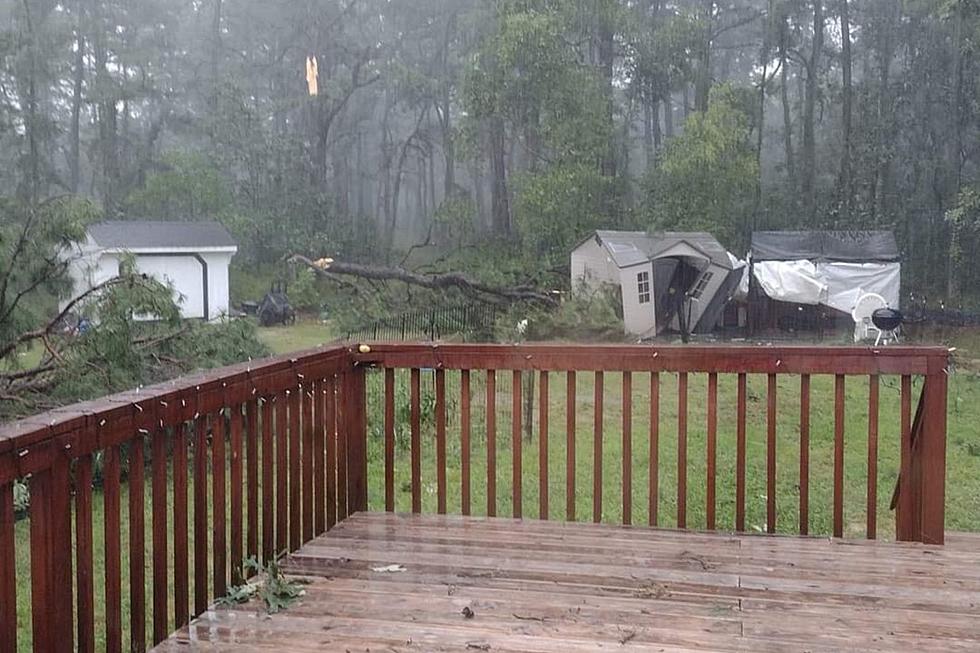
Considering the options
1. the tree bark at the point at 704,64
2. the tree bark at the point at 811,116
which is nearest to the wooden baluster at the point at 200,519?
the tree bark at the point at 811,116

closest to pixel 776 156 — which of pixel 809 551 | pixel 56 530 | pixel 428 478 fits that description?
pixel 428 478

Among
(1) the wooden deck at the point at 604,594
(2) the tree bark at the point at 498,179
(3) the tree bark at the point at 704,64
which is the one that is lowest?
(1) the wooden deck at the point at 604,594

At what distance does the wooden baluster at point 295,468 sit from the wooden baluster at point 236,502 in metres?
0.24

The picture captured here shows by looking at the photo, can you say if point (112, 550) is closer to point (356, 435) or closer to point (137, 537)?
point (137, 537)

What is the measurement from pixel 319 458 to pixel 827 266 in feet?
29.6

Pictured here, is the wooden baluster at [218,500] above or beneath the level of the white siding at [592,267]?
beneath

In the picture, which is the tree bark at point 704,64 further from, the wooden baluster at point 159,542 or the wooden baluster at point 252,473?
the wooden baluster at point 159,542

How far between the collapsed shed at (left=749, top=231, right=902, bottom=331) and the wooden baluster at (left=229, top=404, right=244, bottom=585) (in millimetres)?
8174

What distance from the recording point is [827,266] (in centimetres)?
1034

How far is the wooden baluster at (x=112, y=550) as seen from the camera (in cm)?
154

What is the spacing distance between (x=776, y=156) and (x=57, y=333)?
9937 millimetres

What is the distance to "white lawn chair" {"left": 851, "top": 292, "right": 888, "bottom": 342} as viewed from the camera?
9009 mm

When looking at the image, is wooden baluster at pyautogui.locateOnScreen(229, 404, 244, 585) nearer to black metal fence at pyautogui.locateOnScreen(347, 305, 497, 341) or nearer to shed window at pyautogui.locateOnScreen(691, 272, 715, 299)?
black metal fence at pyautogui.locateOnScreen(347, 305, 497, 341)

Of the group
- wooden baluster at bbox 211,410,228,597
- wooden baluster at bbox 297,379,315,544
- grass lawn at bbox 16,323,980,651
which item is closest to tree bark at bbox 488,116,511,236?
grass lawn at bbox 16,323,980,651
